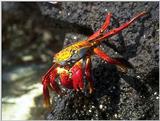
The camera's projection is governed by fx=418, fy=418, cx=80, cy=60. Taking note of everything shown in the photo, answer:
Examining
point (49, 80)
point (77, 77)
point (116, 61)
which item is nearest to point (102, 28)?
point (116, 61)

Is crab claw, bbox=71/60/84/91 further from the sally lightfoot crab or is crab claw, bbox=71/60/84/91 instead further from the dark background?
the dark background

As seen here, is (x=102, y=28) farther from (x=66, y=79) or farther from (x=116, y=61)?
(x=66, y=79)

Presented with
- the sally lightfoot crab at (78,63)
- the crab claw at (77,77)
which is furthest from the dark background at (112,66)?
the crab claw at (77,77)

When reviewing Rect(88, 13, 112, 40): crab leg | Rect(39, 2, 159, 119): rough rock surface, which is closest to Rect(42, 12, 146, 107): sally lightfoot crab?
Rect(88, 13, 112, 40): crab leg

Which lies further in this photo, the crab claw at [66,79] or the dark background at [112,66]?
the dark background at [112,66]

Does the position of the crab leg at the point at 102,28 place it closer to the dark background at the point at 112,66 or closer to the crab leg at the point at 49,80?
the dark background at the point at 112,66

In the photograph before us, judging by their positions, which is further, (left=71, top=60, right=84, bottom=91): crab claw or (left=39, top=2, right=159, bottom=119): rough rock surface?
(left=39, top=2, right=159, bottom=119): rough rock surface

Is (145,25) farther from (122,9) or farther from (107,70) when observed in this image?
(107,70)

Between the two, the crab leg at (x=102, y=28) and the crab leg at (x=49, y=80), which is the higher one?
the crab leg at (x=102, y=28)
